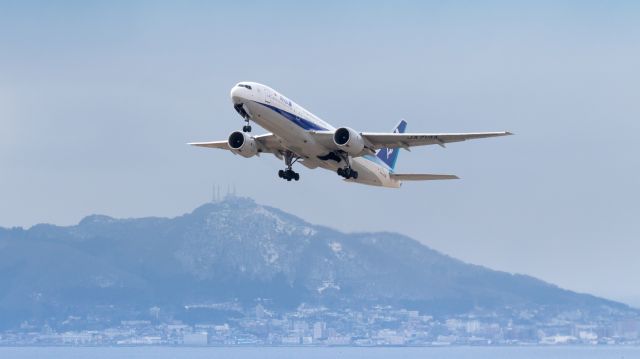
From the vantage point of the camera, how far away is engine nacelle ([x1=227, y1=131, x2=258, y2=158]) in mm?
83062

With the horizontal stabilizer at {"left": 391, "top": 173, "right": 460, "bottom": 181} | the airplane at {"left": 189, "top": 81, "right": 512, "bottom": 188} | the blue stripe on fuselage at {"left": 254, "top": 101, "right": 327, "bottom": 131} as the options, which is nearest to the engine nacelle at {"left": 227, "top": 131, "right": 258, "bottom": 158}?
the airplane at {"left": 189, "top": 81, "right": 512, "bottom": 188}

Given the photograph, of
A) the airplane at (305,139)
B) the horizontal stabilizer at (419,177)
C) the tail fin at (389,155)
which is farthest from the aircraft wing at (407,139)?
the tail fin at (389,155)

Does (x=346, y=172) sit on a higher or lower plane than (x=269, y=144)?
lower

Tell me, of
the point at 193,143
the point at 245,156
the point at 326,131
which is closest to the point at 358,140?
the point at 326,131

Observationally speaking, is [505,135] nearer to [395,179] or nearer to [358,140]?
[358,140]

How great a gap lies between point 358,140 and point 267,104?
688cm

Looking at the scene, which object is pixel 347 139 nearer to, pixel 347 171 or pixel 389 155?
pixel 347 171

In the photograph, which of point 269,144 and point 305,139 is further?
point 269,144

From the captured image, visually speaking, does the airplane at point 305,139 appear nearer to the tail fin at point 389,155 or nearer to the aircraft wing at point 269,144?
the aircraft wing at point 269,144

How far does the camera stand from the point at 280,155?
86.0m

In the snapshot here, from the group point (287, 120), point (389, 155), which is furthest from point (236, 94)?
point (389, 155)

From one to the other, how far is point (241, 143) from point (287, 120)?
5.18 meters

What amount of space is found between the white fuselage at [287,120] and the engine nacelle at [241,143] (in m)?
2.20

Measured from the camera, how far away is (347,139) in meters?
81.1
